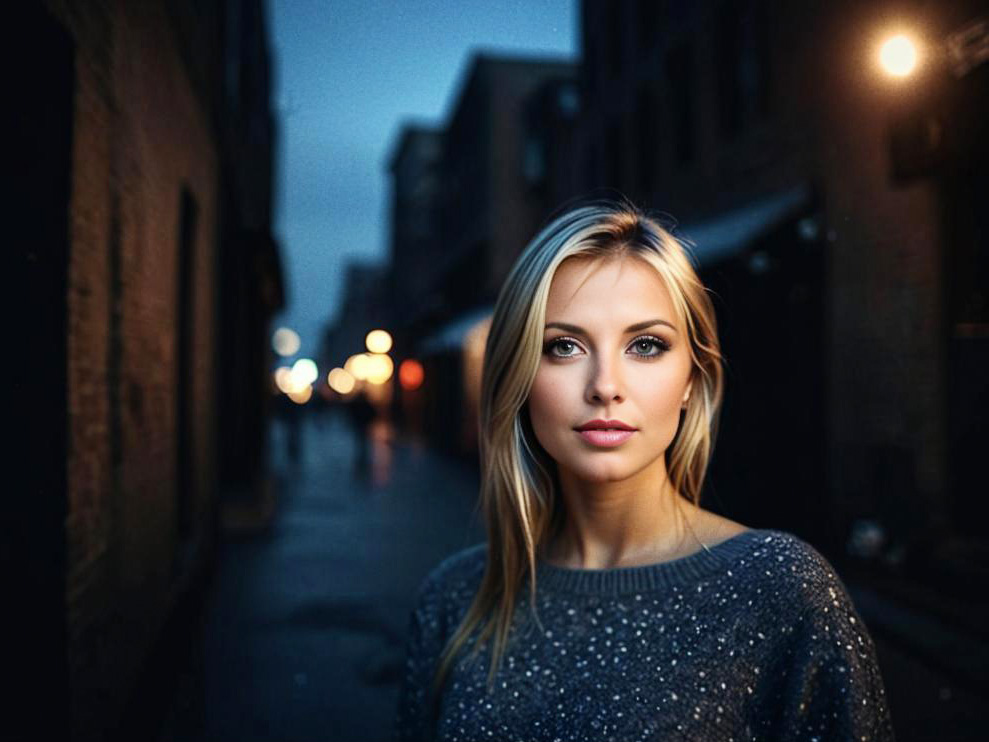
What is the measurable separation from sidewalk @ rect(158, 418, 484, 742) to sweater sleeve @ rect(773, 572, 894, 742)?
1.65m

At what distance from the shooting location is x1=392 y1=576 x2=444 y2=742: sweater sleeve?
2.09m

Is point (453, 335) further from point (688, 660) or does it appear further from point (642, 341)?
point (688, 660)

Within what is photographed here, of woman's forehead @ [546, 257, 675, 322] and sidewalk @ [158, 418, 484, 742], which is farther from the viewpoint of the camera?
sidewalk @ [158, 418, 484, 742]

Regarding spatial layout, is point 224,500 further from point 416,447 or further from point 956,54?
point 416,447

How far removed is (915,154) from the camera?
787 centimetres

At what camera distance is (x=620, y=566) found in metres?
1.95

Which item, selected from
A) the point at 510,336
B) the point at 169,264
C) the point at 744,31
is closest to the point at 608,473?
the point at 510,336

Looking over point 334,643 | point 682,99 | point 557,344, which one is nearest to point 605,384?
point 557,344

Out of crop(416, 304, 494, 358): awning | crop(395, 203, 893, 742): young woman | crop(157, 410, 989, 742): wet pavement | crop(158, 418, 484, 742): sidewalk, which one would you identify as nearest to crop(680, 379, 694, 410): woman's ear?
crop(395, 203, 893, 742): young woman

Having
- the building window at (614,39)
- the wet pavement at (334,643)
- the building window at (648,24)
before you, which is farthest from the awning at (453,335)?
the wet pavement at (334,643)

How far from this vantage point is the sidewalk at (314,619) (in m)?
4.85

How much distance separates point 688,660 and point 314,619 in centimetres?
589

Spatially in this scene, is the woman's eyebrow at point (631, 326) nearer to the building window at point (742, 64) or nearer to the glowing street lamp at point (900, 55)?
the glowing street lamp at point (900, 55)

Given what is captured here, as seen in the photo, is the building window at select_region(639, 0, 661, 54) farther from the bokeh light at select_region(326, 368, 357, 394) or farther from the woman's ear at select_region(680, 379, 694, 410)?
the bokeh light at select_region(326, 368, 357, 394)
